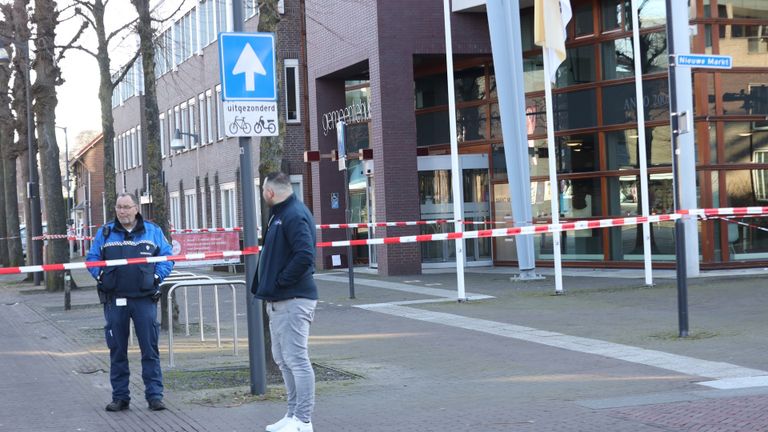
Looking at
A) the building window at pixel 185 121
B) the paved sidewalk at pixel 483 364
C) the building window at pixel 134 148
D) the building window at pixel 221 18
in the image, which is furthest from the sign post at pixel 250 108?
the building window at pixel 134 148

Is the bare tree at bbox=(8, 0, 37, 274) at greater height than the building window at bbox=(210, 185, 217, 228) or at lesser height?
greater

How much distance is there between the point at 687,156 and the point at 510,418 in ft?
43.7

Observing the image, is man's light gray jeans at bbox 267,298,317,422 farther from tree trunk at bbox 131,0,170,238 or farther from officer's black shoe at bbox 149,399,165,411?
tree trunk at bbox 131,0,170,238

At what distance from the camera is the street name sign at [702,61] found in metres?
11.9

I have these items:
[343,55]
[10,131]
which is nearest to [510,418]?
[343,55]

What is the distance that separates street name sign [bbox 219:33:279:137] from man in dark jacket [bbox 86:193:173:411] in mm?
1162

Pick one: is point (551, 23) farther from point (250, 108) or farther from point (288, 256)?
point (288, 256)

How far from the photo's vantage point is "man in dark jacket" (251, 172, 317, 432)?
754 centimetres

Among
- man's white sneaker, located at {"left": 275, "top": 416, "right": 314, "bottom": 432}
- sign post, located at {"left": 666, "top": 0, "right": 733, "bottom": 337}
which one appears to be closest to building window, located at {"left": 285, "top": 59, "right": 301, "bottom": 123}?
sign post, located at {"left": 666, "top": 0, "right": 733, "bottom": 337}

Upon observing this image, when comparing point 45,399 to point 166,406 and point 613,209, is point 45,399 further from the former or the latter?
point 613,209

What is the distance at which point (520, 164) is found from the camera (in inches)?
813

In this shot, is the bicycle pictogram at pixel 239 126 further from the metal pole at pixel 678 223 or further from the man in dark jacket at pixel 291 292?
the metal pole at pixel 678 223

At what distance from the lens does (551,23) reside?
18469 millimetres

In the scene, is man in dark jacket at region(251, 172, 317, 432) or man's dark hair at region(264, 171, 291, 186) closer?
man in dark jacket at region(251, 172, 317, 432)
